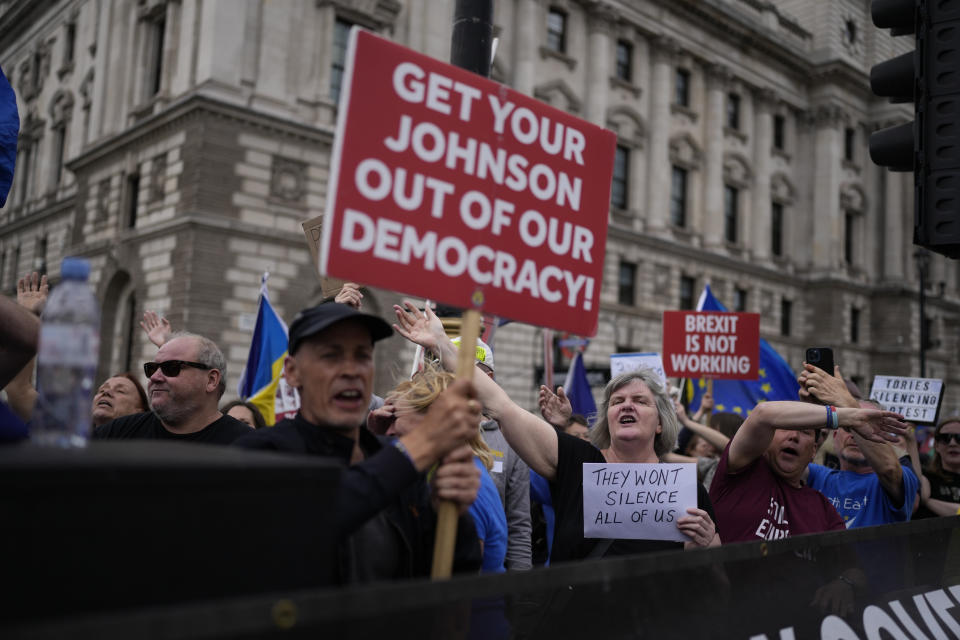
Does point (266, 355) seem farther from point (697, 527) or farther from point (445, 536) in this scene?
point (445, 536)

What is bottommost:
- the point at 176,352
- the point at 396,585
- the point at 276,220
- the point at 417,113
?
the point at 396,585

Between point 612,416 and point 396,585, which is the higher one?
point 612,416

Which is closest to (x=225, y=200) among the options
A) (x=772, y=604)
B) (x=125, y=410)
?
(x=125, y=410)

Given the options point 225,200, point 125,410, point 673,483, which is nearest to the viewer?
point 673,483

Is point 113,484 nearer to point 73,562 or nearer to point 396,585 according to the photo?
point 73,562

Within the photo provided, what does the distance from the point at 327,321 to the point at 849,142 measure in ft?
142

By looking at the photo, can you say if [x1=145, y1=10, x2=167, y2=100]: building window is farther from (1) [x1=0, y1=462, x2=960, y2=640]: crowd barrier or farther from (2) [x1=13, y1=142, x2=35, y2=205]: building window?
(1) [x1=0, y1=462, x2=960, y2=640]: crowd barrier

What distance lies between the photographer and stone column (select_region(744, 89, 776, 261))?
36594 millimetres

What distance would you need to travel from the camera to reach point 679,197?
3366 cm

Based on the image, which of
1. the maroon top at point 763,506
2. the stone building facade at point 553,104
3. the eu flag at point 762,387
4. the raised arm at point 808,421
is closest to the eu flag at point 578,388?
the eu flag at point 762,387

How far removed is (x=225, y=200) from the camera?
66.8 feet

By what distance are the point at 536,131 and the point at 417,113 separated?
1.48 feet

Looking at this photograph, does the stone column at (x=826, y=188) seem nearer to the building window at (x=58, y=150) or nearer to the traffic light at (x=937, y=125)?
the building window at (x=58, y=150)

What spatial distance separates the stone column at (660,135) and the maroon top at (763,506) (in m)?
28.4
